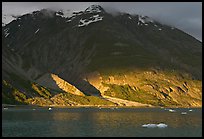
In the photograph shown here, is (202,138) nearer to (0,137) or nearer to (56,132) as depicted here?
(56,132)

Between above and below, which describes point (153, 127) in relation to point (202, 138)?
below

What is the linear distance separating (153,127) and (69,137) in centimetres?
2823

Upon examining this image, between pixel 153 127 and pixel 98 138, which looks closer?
pixel 98 138

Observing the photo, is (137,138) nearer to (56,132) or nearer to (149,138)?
Result: (149,138)

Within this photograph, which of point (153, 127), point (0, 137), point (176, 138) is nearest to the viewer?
point (0, 137)

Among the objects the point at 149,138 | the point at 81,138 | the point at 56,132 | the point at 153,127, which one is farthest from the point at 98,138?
the point at 153,127

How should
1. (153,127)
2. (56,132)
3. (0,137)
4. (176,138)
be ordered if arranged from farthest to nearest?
(153,127)
(56,132)
(176,138)
(0,137)

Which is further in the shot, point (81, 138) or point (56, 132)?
point (56, 132)

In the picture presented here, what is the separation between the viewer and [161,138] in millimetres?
73625

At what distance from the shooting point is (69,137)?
7294 centimetres

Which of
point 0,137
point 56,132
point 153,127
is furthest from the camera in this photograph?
point 153,127

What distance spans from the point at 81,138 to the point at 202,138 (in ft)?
71.8

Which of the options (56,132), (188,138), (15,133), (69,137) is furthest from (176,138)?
(15,133)

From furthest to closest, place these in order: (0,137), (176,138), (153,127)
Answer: (153,127) < (176,138) < (0,137)
